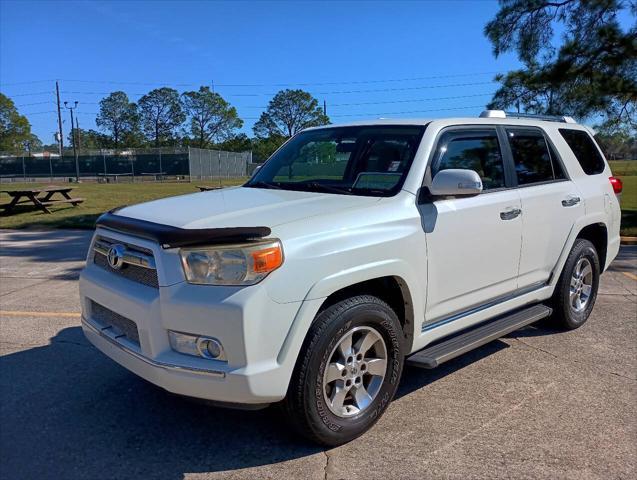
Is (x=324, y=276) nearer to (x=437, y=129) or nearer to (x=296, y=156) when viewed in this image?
(x=437, y=129)

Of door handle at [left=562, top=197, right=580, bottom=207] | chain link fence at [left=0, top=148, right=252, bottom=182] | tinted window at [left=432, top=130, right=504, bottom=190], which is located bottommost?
chain link fence at [left=0, top=148, right=252, bottom=182]

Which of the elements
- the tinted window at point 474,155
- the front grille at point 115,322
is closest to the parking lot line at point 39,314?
the front grille at point 115,322

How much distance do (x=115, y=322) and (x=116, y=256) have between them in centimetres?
40

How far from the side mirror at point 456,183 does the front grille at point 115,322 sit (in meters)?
1.98

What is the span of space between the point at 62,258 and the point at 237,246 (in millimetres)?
7455

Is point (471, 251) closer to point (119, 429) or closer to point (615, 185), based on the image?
point (119, 429)

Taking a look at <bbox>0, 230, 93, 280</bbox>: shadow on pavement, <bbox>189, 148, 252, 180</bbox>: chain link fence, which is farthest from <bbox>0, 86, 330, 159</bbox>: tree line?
<bbox>0, 230, 93, 280</bbox>: shadow on pavement

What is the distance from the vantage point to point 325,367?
291cm

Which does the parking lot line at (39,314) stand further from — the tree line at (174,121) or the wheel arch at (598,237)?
the tree line at (174,121)

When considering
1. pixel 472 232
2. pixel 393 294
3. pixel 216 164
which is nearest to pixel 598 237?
pixel 472 232

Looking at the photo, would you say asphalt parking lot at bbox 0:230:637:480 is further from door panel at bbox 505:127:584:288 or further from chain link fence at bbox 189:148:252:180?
chain link fence at bbox 189:148:252:180

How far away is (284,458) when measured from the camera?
2.97 metres

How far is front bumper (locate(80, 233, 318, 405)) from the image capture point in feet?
8.52

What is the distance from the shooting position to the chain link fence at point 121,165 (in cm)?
5606
